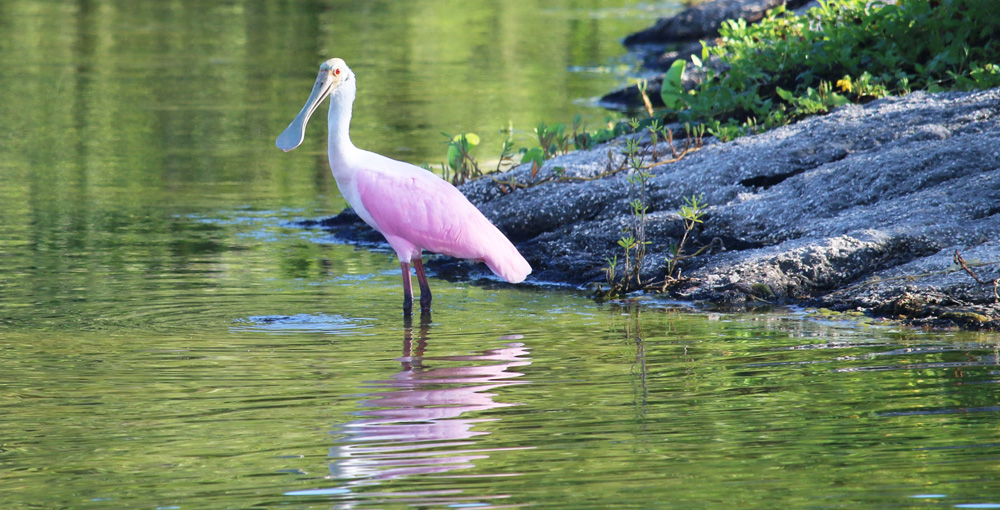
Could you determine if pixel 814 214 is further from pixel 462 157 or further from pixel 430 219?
pixel 462 157

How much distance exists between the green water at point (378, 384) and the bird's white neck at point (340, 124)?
0.98m

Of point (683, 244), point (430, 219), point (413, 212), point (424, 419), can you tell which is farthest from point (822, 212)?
point (424, 419)

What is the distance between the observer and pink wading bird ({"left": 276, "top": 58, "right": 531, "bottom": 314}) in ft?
29.9

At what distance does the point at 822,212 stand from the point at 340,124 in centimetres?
345

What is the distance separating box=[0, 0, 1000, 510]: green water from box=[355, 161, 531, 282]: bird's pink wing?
343mm

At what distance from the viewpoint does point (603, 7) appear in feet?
132

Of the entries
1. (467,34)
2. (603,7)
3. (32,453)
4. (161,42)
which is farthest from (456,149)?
(603,7)

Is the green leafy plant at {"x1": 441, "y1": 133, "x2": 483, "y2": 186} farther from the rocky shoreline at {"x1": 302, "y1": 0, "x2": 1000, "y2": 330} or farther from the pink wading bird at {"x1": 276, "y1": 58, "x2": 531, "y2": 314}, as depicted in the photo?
the pink wading bird at {"x1": 276, "y1": 58, "x2": 531, "y2": 314}

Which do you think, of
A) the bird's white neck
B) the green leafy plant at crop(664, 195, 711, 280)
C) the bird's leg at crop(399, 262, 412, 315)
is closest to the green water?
the bird's leg at crop(399, 262, 412, 315)

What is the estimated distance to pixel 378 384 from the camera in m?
6.96

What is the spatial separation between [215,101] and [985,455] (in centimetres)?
1708

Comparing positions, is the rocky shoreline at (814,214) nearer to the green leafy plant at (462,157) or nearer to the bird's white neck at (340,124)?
the green leafy plant at (462,157)

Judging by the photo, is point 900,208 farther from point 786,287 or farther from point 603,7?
point 603,7

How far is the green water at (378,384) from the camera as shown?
5.22 meters
